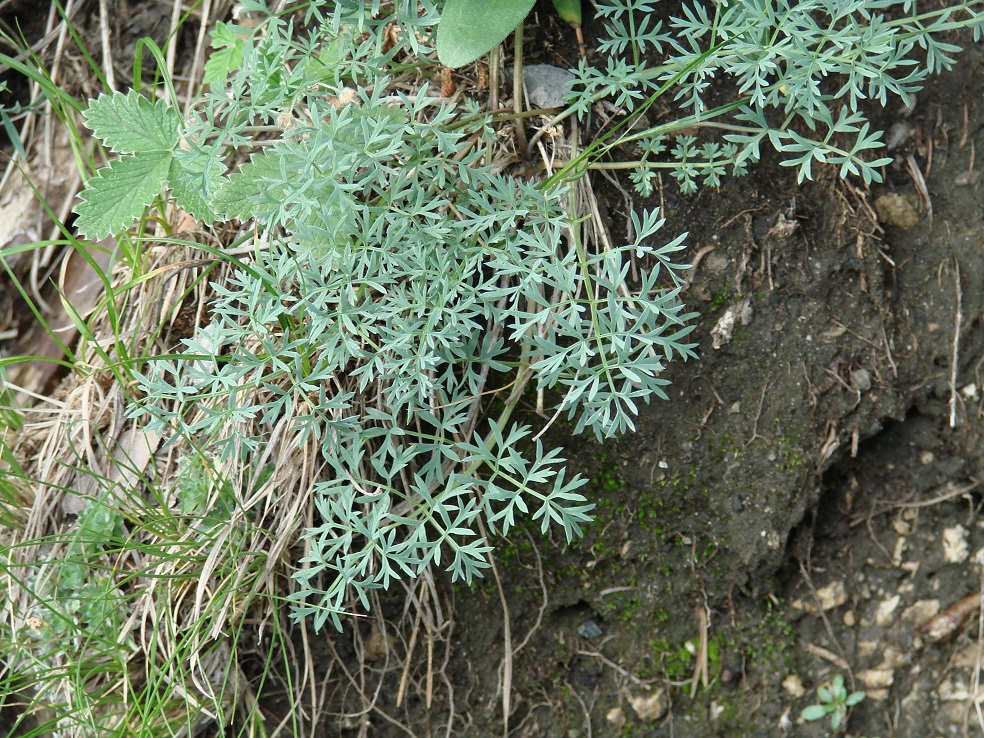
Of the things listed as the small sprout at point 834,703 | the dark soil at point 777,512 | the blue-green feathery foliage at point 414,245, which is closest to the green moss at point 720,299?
the dark soil at point 777,512

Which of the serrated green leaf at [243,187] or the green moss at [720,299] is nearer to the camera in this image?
the serrated green leaf at [243,187]

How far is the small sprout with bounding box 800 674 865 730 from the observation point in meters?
2.06

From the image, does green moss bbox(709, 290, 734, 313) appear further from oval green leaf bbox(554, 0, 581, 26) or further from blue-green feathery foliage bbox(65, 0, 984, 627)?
Result: oval green leaf bbox(554, 0, 581, 26)

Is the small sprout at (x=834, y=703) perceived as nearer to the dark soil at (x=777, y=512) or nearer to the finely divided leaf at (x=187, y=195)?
the dark soil at (x=777, y=512)

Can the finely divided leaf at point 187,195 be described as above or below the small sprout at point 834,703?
above

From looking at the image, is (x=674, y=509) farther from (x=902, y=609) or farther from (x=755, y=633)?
(x=902, y=609)

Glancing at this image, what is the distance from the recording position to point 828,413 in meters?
2.03

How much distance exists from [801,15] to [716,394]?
89 centimetres

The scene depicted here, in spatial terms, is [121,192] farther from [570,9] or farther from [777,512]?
[777,512]

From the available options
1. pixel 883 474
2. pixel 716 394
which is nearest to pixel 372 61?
pixel 716 394

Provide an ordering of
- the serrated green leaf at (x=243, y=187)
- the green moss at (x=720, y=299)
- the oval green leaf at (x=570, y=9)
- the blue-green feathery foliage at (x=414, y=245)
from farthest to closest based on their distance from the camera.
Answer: the green moss at (x=720, y=299), the oval green leaf at (x=570, y=9), the serrated green leaf at (x=243, y=187), the blue-green feathery foliage at (x=414, y=245)

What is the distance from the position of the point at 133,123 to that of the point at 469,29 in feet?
2.66

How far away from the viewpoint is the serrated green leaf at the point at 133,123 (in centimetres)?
183

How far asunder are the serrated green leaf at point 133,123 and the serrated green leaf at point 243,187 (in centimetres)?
18
